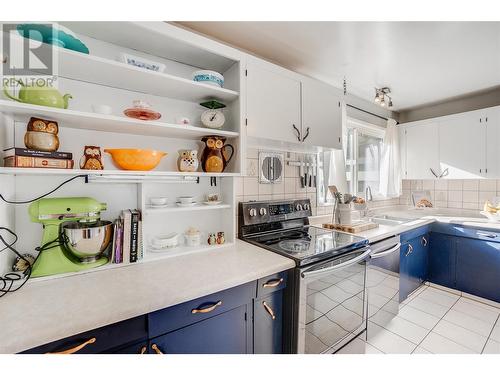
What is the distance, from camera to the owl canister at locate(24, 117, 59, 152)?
948mm

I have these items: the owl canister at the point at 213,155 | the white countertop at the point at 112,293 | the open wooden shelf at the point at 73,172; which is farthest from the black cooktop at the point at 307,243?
the open wooden shelf at the point at 73,172

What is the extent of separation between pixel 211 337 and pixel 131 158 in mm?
915

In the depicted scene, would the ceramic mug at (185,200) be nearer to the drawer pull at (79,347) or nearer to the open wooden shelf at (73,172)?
the open wooden shelf at (73,172)

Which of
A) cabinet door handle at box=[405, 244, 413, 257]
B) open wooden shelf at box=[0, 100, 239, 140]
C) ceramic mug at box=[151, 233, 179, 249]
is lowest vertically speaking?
cabinet door handle at box=[405, 244, 413, 257]

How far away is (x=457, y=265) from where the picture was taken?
2443mm

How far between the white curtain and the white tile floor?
132cm

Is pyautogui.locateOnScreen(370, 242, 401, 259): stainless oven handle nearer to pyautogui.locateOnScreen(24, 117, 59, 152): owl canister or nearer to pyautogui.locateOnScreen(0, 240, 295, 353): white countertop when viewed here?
pyautogui.locateOnScreen(0, 240, 295, 353): white countertop

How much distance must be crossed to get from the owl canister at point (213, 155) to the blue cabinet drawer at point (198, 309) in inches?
28.1

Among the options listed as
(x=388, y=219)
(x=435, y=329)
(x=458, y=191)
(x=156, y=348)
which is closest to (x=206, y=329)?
(x=156, y=348)

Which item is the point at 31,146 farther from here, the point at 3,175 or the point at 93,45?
the point at 93,45

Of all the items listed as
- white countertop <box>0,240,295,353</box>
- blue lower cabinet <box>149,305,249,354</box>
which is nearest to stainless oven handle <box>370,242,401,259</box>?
white countertop <box>0,240,295,353</box>

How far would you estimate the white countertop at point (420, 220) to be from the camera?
187 centimetres
